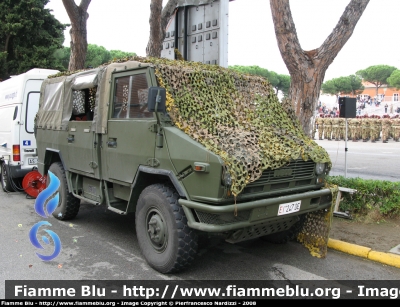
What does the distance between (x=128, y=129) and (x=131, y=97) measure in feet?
1.30

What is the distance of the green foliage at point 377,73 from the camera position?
72188 mm

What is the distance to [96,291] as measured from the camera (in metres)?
3.99

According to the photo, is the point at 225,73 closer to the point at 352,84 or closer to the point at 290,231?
the point at 290,231

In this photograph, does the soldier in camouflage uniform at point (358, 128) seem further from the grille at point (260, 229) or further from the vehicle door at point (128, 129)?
the vehicle door at point (128, 129)

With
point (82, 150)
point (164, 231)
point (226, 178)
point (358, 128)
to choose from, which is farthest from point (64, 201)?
point (358, 128)

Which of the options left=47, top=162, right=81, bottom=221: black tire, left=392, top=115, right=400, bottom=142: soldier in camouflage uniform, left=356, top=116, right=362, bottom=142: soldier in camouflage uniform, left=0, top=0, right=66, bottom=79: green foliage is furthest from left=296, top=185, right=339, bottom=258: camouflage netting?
left=356, top=116, right=362, bottom=142: soldier in camouflage uniform

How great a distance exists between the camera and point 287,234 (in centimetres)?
531

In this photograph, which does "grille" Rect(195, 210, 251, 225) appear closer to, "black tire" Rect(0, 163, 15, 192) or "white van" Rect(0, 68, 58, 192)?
"white van" Rect(0, 68, 58, 192)

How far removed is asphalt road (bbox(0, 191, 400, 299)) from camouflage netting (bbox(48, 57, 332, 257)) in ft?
1.41

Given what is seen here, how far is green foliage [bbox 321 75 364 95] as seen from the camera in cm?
6888

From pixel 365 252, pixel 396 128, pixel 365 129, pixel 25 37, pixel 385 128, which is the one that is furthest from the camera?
pixel 365 129

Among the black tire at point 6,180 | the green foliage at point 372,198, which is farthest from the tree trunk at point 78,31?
the green foliage at point 372,198

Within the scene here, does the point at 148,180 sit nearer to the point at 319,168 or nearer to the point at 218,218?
the point at 218,218

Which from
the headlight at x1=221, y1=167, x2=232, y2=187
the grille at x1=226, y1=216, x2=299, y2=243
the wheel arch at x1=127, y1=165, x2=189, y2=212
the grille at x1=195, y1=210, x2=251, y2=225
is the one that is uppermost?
the headlight at x1=221, y1=167, x2=232, y2=187
